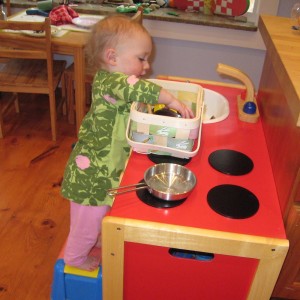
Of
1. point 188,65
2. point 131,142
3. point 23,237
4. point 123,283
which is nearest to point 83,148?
point 131,142

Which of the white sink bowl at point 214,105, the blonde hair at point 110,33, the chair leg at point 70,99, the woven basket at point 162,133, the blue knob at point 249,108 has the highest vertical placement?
the blonde hair at point 110,33

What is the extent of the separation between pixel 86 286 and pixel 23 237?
1.72 ft

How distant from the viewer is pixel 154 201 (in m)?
0.86

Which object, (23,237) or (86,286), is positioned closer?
(86,286)

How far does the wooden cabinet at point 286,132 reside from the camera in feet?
2.71

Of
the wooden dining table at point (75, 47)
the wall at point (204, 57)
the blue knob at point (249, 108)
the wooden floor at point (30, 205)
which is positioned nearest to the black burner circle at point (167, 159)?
the blue knob at point (249, 108)

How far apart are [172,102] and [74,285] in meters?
0.68

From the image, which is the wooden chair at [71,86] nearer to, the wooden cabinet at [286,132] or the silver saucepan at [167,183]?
the wooden cabinet at [286,132]

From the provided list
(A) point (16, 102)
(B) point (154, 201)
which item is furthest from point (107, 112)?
(A) point (16, 102)

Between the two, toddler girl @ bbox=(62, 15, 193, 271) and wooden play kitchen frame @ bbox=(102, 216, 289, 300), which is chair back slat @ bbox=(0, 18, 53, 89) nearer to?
toddler girl @ bbox=(62, 15, 193, 271)

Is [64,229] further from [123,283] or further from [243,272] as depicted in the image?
[243,272]

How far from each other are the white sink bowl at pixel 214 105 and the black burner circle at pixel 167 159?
0.38 metres

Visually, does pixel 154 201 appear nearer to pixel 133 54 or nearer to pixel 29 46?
pixel 133 54

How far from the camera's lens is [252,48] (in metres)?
2.59
